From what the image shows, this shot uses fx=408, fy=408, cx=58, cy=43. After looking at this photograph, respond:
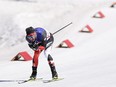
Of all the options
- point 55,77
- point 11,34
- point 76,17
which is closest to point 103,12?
point 76,17

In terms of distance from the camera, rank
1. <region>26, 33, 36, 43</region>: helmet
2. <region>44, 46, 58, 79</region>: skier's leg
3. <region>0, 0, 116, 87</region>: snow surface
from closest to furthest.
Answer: <region>26, 33, 36, 43</region>: helmet < <region>44, 46, 58, 79</region>: skier's leg < <region>0, 0, 116, 87</region>: snow surface

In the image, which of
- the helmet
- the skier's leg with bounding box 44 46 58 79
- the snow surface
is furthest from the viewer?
the snow surface

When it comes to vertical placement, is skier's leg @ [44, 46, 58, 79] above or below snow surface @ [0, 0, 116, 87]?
below

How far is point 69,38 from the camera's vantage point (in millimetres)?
16578

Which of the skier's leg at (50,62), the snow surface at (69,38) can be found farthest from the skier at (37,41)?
the snow surface at (69,38)

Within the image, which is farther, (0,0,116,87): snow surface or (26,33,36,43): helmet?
(0,0,116,87): snow surface

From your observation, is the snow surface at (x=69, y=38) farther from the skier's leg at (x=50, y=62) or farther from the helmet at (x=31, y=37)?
the helmet at (x=31, y=37)

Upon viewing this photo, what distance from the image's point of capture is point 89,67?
11641 mm

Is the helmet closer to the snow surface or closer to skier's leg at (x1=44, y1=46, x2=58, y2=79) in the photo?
skier's leg at (x1=44, y1=46, x2=58, y2=79)

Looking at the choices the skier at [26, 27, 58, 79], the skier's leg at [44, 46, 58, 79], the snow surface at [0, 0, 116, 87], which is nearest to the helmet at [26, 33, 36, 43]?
the skier at [26, 27, 58, 79]

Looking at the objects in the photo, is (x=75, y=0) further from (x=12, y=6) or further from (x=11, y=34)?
(x=11, y=34)

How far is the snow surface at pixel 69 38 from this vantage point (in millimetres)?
10430

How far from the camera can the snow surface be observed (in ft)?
34.2

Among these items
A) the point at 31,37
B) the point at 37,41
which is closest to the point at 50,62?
the point at 37,41
